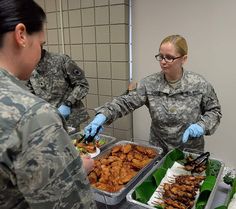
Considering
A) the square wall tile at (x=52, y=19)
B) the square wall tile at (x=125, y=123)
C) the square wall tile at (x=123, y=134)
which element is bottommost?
the square wall tile at (x=123, y=134)

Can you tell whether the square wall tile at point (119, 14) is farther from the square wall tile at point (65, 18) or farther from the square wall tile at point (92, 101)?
the square wall tile at point (92, 101)

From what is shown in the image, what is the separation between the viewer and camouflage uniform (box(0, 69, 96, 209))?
1.81 ft

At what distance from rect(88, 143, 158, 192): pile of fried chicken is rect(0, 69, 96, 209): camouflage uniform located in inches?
22.5

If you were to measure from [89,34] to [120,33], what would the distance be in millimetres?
400

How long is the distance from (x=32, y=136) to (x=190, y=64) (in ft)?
6.80

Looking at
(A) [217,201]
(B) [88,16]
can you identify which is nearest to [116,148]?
(A) [217,201]

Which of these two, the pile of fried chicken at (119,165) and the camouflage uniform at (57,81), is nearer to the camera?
the pile of fried chicken at (119,165)

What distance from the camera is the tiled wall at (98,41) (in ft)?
8.41

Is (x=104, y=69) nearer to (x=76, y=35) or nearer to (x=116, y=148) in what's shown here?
(x=76, y=35)

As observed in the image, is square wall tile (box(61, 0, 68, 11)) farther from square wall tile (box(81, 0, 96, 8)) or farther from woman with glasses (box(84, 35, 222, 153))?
woman with glasses (box(84, 35, 222, 153))

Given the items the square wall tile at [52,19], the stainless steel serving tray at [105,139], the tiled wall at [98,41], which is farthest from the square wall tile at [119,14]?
the stainless steel serving tray at [105,139]

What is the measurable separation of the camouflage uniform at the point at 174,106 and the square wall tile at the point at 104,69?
3.54 ft

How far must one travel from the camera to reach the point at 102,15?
261 centimetres

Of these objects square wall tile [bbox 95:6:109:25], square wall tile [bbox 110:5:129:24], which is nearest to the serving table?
square wall tile [bbox 110:5:129:24]
